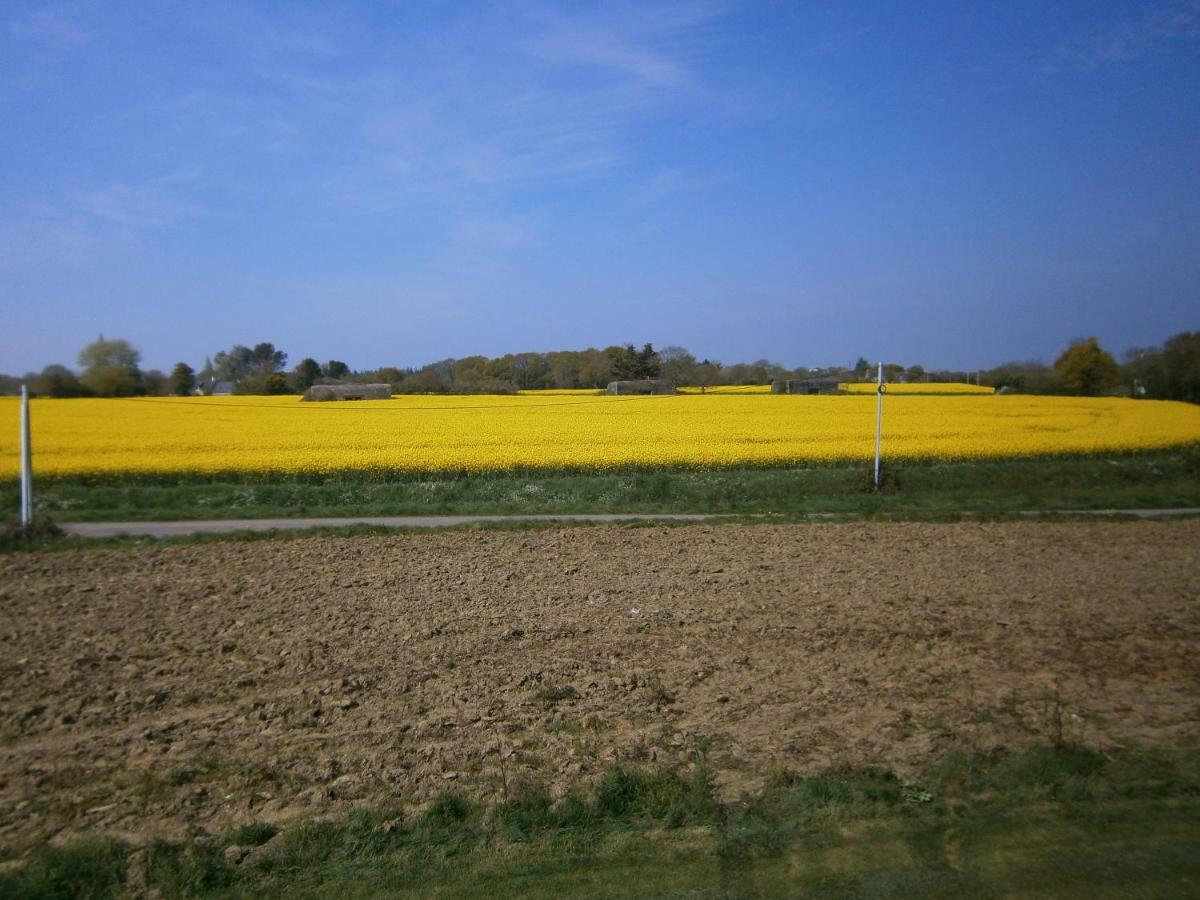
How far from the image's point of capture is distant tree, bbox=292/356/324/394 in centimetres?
5212

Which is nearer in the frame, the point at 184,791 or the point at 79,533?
the point at 184,791

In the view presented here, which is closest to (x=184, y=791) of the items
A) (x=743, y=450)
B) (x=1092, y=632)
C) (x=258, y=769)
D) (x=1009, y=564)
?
(x=258, y=769)

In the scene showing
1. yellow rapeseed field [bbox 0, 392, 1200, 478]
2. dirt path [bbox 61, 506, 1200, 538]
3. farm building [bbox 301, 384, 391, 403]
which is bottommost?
dirt path [bbox 61, 506, 1200, 538]

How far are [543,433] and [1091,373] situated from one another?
38.3 metres

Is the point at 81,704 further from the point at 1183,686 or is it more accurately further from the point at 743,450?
the point at 743,450

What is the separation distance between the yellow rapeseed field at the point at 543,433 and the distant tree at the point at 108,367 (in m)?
1.51

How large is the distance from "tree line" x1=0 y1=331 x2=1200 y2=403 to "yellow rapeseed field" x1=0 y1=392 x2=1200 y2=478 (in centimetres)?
218

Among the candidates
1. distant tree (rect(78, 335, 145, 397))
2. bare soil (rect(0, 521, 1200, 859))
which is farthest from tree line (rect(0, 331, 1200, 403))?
bare soil (rect(0, 521, 1200, 859))

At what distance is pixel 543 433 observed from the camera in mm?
29703

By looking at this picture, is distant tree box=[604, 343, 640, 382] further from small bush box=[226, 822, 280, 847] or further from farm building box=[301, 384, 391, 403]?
small bush box=[226, 822, 280, 847]

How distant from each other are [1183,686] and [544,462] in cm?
1791

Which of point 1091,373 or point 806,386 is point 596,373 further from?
point 1091,373

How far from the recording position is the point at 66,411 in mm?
31094

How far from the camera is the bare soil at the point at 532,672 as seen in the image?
6.02 meters
